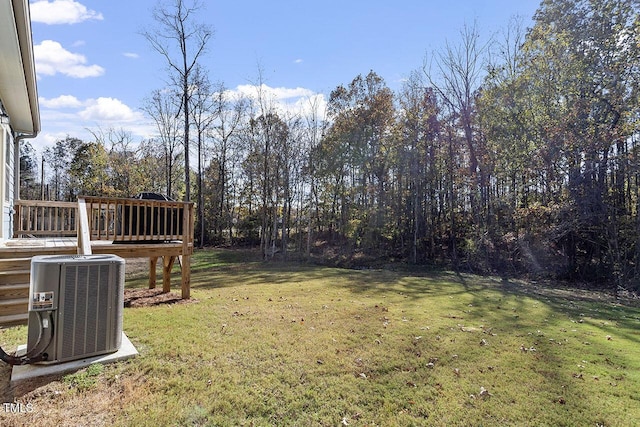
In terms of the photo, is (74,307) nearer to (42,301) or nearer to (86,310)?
(86,310)

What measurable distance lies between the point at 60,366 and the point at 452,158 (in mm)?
15332

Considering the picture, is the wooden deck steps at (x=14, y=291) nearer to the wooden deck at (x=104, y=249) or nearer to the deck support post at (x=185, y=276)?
the wooden deck at (x=104, y=249)

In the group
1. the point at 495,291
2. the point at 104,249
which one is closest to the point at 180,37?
the point at 104,249

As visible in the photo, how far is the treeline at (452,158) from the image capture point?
32.2 feet

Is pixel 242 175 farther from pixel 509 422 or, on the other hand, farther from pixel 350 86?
pixel 509 422

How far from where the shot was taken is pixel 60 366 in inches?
107

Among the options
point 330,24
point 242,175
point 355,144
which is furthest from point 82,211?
point 242,175

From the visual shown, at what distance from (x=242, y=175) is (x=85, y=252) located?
61.7ft

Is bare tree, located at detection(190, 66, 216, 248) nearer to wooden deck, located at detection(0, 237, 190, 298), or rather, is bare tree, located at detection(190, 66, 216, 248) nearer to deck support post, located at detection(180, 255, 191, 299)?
wooden deck, located at detection(0, 237, 190, 298)

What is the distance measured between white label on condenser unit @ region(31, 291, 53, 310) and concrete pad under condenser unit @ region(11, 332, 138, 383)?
0.53 meters

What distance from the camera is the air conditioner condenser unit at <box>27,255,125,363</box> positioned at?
2654 mm

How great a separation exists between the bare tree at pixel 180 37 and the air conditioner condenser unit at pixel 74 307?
543 inches

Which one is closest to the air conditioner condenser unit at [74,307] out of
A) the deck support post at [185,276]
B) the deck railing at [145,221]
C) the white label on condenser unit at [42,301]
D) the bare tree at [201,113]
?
the white label on condenser unit at [42,301]

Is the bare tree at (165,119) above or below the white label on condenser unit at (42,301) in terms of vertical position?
above
